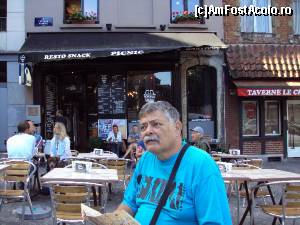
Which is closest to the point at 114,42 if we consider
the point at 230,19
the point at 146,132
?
the point at 230,19

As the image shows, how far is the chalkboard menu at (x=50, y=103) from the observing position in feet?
54.2

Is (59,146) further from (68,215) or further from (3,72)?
(3,72)

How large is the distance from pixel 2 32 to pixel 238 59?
7902mm

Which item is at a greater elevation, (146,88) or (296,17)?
(296,17)

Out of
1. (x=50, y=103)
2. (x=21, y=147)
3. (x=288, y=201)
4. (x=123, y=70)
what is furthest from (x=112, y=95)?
(x=288, y=201)

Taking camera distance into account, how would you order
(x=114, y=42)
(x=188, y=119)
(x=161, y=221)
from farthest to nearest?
(x=188, y=119)
(x=114, y=42)
(x=161, y=221)

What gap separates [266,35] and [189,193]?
51.3ft

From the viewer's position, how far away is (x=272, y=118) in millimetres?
17344

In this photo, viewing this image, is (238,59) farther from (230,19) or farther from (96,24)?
(96,24)

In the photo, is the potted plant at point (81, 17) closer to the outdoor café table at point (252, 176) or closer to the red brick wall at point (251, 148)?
the red brick wall at point (251, 148)

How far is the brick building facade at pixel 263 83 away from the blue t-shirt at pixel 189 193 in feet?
44.1

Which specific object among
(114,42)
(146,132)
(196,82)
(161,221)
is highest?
(114,42)

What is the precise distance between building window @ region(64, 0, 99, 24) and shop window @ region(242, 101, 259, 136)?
597 centimetres

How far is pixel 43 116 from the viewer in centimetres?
1634
